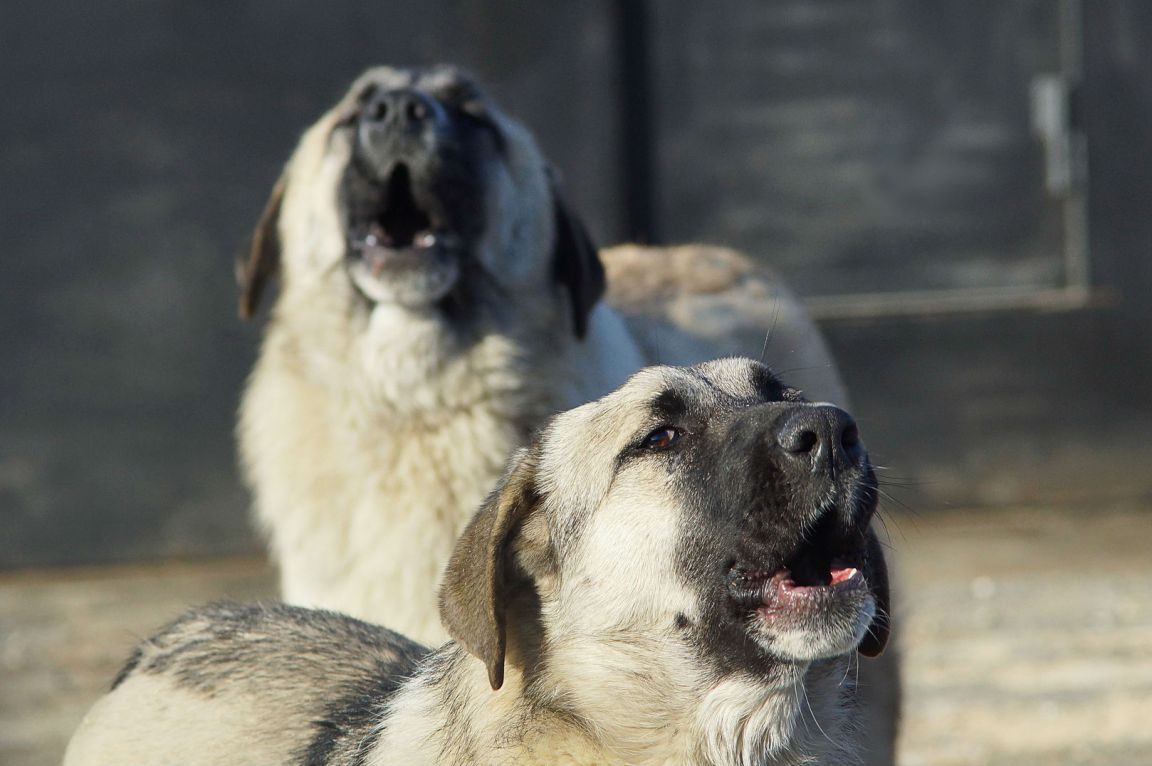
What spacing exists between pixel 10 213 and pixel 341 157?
16.0 feet

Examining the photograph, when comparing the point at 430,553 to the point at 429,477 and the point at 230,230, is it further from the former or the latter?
the point at 230,230

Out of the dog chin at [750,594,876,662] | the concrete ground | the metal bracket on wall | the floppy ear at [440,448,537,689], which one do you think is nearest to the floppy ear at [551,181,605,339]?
the concrete ground

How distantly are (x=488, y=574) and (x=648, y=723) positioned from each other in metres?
0.46

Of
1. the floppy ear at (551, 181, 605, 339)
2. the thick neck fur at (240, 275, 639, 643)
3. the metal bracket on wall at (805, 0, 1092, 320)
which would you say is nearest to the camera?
the thick neck fur at (240, 275, 639, 643)

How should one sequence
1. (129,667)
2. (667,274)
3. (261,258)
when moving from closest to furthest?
1. (129,667)
2. (261,258)
3. (667,274)

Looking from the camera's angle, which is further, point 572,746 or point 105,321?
point 105,321

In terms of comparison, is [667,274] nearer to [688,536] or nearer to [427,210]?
[427,210]

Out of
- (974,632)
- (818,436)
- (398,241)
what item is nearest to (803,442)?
(818,436)

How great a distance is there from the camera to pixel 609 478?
3305 millimetres

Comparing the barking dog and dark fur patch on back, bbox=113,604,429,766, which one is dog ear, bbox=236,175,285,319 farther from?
dark fur patch on back, bbox=113,604,429,766

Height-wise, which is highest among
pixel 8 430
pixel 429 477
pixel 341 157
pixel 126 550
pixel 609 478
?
pixel 341 157

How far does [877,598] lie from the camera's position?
3.35 metres

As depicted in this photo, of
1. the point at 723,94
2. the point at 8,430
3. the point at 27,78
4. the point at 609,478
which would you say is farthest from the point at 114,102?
the point at 609,478

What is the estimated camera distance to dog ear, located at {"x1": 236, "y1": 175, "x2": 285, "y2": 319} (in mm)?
5469
